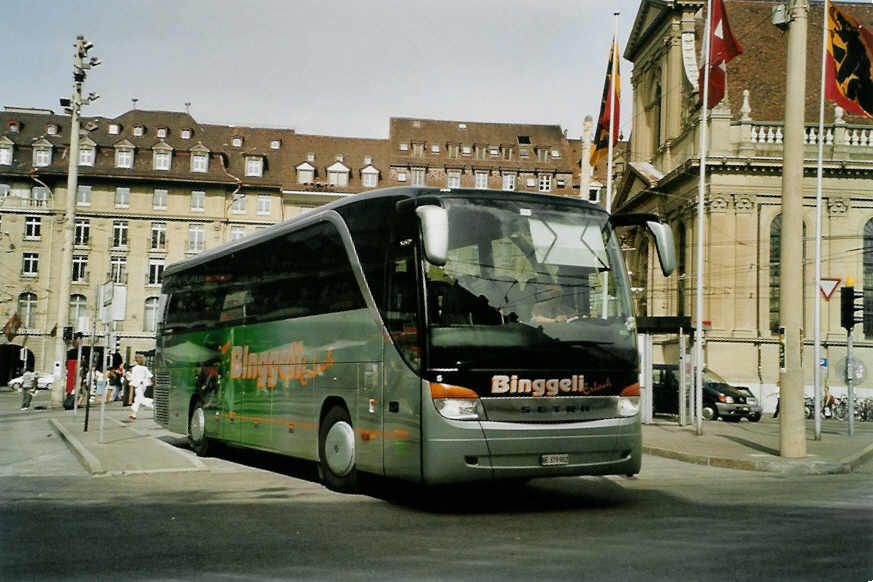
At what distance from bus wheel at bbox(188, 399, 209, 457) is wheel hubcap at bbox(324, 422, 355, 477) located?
228 inches

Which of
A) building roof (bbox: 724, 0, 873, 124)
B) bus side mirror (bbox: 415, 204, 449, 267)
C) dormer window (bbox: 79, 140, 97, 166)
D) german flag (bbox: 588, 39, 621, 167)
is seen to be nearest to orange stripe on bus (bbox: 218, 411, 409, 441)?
bus side mirror (bbox: 415, 204, 449, 267)

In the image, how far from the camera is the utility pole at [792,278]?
1672 centimetres

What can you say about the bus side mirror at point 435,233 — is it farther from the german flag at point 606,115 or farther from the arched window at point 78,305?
the arched window at point 78,305

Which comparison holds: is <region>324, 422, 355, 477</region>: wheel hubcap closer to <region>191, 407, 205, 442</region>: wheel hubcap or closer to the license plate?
the license plate

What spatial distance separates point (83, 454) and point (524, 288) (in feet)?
29.5

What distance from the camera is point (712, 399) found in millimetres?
36719

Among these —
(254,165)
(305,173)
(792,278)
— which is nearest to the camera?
(792,278)

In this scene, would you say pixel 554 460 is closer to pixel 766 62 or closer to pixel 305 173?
pixel 766 62

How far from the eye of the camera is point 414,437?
9969 millimetres

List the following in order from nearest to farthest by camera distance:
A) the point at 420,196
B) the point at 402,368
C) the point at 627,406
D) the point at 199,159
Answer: the point at 402,368 → the point at 420,196 → the point at 627,406 → the point at 199,159

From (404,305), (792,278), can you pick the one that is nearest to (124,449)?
(404,305)

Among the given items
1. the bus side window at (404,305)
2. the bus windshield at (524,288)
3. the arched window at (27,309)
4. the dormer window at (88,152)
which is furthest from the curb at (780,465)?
the dormer window at (88,152)

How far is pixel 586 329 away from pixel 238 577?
15.7 feet

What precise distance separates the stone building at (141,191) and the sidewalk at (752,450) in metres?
54.1
